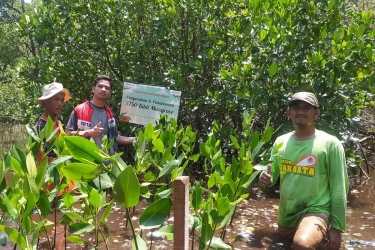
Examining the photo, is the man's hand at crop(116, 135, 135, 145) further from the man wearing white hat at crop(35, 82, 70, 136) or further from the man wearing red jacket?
the man wearing white hat at crop(35, 82, 70, 136)

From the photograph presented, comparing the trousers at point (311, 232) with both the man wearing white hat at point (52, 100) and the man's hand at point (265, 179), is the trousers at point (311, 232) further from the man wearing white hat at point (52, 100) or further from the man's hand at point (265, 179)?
the man wearing white hat at point (52, 100)

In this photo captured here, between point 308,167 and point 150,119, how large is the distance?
1.95 m

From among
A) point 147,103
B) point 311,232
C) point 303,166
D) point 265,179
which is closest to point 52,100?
point 147,103

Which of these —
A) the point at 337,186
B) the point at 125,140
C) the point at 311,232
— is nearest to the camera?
the point at 311,232

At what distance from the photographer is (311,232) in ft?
9.82

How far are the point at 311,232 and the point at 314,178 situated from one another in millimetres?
421

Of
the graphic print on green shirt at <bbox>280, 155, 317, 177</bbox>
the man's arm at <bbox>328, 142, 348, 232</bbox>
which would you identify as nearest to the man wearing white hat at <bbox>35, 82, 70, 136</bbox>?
the graphic print on green shirt at <bbox>280, 155, 317, 177</bbox>

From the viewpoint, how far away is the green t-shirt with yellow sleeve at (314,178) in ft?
10.2

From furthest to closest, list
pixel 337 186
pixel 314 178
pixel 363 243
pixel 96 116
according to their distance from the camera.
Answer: pixel 96 116
pixel 363 243
pixel 314 178
pixel 337 186

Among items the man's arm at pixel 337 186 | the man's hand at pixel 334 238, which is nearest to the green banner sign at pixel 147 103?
the man's arm at pixel 337 186

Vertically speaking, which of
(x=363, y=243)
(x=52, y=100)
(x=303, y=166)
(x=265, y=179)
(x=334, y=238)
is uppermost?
(x=52, y=100)

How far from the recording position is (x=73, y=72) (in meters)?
6.43

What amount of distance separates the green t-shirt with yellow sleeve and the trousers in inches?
2.4

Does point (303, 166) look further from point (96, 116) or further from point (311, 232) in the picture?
point (96, 116)
